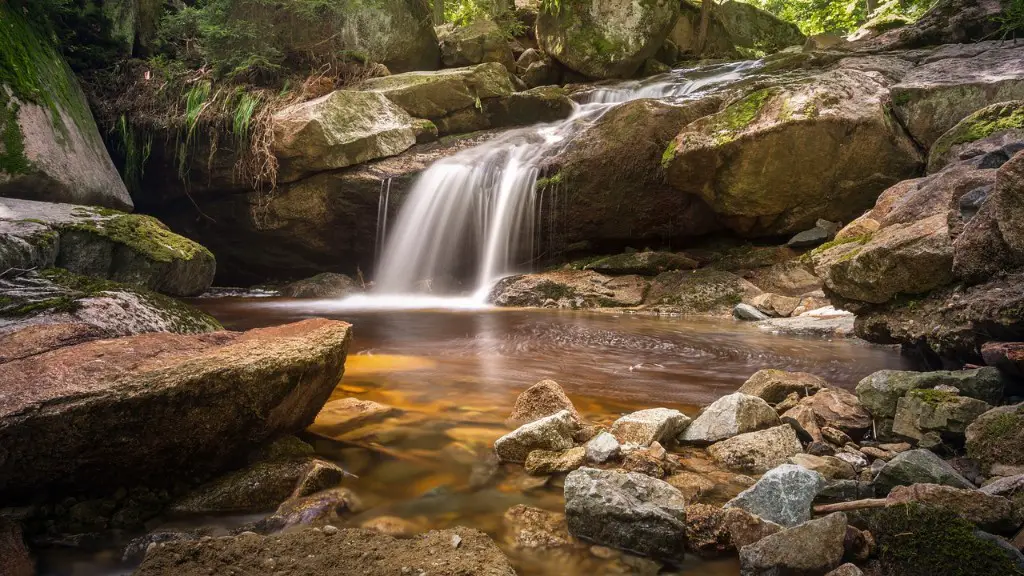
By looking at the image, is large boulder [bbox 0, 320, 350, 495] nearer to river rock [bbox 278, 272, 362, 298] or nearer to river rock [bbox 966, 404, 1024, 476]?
river rock [bbox 966, 404, 1024, 476]

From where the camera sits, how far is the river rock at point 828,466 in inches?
95.8

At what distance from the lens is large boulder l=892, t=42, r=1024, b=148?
771cm

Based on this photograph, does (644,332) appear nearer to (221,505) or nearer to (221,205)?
(221,505)

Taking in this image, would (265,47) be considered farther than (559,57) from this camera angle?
No

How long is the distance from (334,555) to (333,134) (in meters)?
9.82

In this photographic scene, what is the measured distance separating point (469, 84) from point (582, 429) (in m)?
11.0

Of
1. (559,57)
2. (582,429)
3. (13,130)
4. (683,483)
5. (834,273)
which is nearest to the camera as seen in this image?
(683,483)

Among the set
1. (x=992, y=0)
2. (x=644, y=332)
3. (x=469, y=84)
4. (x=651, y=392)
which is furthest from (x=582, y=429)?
(x=992, y=0)

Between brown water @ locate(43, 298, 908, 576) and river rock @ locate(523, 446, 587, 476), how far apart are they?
84mm

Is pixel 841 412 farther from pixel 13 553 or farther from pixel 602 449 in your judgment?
pixel 13 553

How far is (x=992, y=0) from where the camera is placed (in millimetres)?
10188

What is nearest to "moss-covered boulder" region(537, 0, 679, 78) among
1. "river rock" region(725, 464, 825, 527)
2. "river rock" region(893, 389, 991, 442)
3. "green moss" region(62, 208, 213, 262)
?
"green moss" region(62, 208, 213, 262)

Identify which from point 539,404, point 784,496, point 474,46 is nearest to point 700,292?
point 539,404

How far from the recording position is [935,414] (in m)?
2.69
